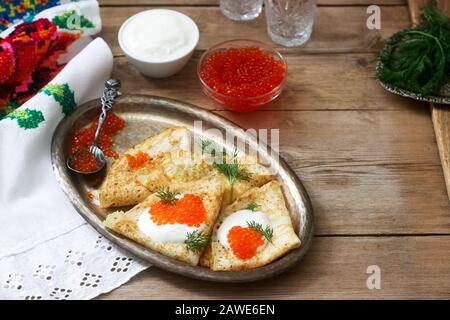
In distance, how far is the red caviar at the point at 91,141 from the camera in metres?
2.29

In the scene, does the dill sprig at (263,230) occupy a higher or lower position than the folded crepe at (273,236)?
higher

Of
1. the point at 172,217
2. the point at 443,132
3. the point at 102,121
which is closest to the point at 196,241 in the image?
the point at 172,217

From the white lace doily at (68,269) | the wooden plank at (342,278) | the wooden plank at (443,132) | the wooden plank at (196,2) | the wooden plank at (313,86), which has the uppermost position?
the wooden plank at (196,2)

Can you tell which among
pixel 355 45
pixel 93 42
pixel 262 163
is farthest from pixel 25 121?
pixel 355 45

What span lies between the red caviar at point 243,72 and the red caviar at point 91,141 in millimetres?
377

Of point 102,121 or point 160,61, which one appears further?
point 160,61

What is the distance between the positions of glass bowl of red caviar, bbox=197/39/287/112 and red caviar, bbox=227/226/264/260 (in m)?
0.61

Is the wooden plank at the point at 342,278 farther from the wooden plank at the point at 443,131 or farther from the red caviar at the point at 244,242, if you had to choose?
the wooden plank at the point at 443,131

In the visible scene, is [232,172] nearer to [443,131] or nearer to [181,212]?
[181,212]

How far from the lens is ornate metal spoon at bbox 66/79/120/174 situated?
2290 millimetres

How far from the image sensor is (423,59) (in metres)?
2.52

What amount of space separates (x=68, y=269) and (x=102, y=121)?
580mm

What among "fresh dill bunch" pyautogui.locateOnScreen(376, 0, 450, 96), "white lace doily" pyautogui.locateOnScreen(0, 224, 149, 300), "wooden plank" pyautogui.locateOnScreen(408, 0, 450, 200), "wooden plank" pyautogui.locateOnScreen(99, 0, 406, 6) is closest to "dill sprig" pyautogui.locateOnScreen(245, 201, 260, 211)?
"white lace doily" pyautogui.locateOnScreen(0, 224, 149, 300)

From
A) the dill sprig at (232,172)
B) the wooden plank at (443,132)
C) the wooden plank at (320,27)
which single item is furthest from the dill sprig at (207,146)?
the wooden plank at (443,132)
